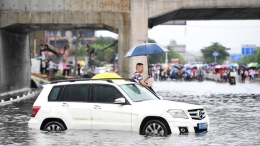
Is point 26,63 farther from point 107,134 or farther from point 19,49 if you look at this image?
point 107,134

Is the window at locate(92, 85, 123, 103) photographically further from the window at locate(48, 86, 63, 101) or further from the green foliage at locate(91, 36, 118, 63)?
the green foliage at locate(91, 36, 118, 63)

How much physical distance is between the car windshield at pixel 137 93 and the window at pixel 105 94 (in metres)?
0.22

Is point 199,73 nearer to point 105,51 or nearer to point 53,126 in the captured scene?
point 53,126

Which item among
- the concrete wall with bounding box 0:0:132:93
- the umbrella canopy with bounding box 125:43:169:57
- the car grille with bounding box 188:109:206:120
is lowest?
the car grille with bounding box 188:109:206:120

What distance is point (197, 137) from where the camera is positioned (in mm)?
15625

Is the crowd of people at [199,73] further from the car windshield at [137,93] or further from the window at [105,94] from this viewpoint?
the window at [105,94]

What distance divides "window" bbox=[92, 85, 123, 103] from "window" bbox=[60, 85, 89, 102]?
199 mm

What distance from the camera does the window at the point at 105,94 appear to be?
1620 centimetres

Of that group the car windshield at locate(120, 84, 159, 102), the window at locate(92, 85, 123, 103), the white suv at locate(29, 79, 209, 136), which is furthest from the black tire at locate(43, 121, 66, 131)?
the car windshield at locate(120, 84, 159, 102)

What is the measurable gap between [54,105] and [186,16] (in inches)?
1027

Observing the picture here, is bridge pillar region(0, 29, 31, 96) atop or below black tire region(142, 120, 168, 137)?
atop

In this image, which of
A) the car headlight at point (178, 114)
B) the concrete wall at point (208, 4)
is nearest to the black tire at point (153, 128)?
the car headlight at point (178, 114)

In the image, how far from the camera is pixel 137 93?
54.4 feet

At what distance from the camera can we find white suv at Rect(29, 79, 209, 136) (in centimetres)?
1554
